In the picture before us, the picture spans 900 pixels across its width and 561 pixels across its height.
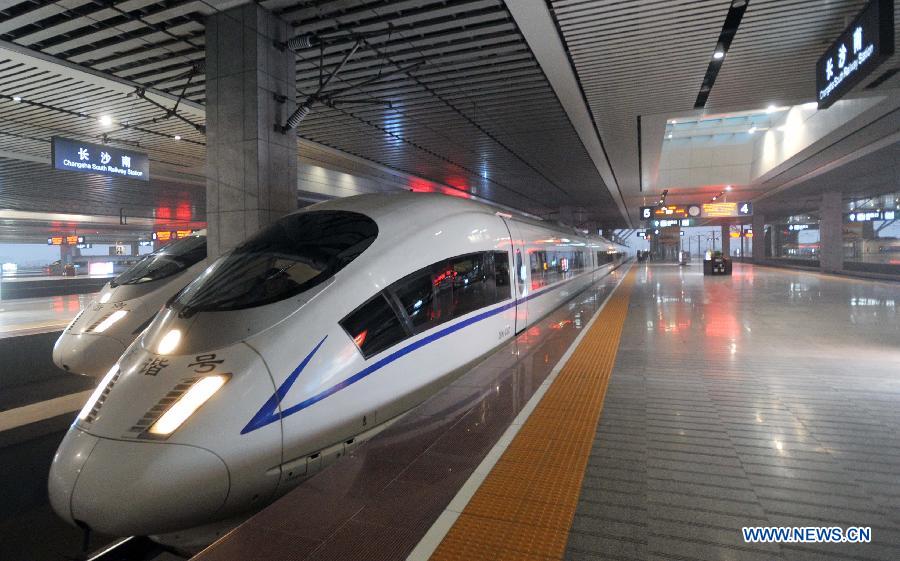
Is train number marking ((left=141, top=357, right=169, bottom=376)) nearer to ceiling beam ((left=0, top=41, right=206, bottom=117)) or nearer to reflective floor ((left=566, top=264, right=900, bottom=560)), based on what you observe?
reflective floor ((left=566, top=264, right=900, bottom=560))

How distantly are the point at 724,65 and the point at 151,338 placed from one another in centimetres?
977

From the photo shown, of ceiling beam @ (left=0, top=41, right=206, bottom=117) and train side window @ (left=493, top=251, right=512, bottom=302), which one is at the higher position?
ceiling beam @ (left=0, top=41, right=206, bottom=117)

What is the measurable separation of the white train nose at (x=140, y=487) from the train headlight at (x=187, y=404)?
0.36 ft

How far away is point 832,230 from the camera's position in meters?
26.0

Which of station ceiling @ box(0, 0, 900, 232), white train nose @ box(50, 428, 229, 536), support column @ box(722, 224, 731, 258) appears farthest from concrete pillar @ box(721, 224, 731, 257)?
white train nose @ box(50, 428, 229, 536)

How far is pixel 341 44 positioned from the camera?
26.0ft

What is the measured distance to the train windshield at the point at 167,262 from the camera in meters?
8.33

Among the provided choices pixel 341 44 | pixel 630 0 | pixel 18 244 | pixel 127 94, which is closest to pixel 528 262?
pixel 630 0

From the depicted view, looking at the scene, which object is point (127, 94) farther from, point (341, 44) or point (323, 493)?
point (323, 493)

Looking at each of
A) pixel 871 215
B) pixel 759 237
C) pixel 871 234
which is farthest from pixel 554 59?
pixel 871 234

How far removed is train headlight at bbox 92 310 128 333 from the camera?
296 inches

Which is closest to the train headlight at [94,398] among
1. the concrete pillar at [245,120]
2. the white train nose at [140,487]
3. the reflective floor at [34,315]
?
the white train nose at [140,487]

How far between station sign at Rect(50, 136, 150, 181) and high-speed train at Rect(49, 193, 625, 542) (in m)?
8.81

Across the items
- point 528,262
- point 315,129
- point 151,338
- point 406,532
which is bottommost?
point 406,532
